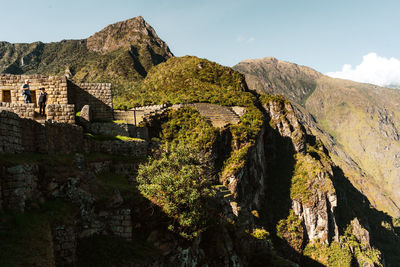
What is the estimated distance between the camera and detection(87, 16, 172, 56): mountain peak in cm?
14600

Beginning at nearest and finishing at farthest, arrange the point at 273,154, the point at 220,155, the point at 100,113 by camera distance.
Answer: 1. the point at 100,113
2. the point at 220,155
3. the point at 273,154

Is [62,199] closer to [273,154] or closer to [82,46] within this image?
[273,154]

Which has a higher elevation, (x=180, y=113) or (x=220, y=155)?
(x=180, y=113)

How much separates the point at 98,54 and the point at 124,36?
16268 mm

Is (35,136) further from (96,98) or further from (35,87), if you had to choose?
(96,98)

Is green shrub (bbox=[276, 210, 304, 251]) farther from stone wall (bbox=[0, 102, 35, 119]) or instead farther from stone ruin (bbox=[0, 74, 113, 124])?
stone wall (bbox=[0, 102, 35, 119])

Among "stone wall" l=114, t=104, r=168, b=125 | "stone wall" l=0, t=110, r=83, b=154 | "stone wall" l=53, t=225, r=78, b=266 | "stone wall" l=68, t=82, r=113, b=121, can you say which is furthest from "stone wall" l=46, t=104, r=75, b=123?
"stone wall" l=114, t=104, r=168, b=125

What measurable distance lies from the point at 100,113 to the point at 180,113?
35538 mm

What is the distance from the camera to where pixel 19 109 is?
619 inches

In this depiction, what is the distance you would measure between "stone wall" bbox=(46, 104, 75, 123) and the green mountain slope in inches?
3711

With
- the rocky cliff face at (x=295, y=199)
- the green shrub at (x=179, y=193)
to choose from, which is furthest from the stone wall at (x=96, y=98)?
the rocky cliff face at (x=295, y=199)

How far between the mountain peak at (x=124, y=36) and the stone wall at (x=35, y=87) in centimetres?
12961

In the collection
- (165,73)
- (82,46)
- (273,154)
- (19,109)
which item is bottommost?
(273,154)

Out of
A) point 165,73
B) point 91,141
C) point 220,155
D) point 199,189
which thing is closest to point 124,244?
point 199,189
